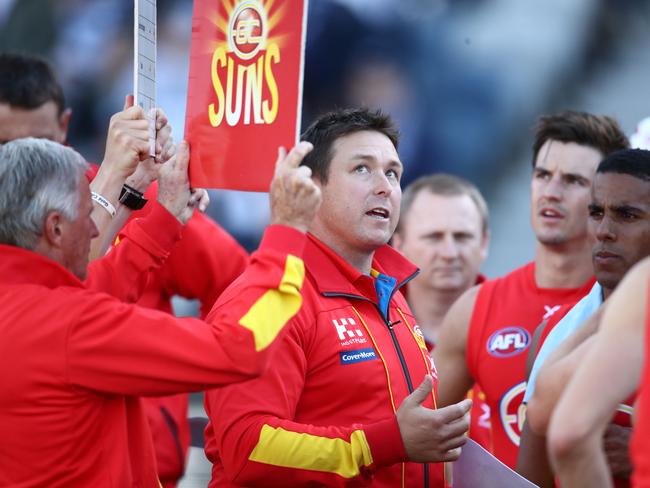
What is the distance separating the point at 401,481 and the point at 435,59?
412cm

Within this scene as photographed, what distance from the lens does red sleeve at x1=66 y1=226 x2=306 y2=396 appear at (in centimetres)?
284

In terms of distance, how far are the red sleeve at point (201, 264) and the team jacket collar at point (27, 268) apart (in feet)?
7.09

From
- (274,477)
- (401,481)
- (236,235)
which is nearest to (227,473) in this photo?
(274,477)

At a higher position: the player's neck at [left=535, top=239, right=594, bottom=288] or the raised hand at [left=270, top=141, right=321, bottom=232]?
the raised hand at [left=270, top=141, right=321, bottom=232]

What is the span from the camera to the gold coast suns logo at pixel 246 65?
10.7 feet

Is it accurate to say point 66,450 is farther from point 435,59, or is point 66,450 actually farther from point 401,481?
point 435,59

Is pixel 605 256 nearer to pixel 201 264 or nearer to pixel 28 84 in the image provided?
pixel 201 264

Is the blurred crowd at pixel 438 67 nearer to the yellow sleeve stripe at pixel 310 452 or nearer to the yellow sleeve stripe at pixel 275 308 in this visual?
the yellow sleeve stripe at pixel 310 452

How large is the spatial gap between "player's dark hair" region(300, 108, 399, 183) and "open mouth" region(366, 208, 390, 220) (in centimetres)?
19

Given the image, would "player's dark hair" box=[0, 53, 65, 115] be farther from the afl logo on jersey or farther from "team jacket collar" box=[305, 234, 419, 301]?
the afl logo on jersey

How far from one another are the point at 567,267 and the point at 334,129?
1520 millimetres

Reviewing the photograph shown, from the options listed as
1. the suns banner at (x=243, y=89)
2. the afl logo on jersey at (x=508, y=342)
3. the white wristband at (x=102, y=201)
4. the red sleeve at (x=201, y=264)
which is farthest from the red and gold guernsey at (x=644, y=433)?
the red sleeve at (x=201, y=264)

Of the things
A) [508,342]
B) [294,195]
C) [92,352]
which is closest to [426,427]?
[294,195]

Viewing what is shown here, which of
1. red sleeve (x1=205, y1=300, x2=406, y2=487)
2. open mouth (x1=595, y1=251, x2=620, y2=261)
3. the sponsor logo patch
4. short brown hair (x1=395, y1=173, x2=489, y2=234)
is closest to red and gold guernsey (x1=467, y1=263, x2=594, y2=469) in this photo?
open mouth (x1=595, y1=251, x2=620, y2=261)
